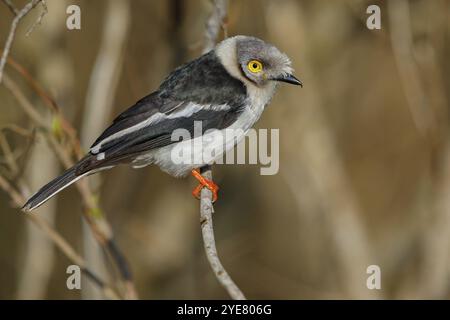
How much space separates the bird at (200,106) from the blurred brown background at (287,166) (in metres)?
0.37

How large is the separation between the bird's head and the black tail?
1407mm

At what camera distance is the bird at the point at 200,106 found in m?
4.50

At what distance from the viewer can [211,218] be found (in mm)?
4324

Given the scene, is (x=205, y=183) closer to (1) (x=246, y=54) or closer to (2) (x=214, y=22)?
(1) (x=246, y=54)

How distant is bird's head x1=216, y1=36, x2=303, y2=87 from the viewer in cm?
482

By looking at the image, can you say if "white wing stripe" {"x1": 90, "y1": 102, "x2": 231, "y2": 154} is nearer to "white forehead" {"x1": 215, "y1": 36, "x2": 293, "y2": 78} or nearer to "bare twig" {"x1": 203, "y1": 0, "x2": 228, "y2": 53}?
"white forehead" {"x1": 215, "y1": 36, "x2": 293, "y2": 78}

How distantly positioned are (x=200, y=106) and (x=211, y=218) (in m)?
0.85

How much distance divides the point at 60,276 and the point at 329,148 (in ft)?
11.6

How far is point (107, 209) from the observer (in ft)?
22.2

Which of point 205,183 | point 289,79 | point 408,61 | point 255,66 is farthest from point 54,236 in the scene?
point 408,61

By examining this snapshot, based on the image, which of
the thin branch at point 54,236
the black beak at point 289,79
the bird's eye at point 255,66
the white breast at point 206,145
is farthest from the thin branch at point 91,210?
the black beak at point 289,79

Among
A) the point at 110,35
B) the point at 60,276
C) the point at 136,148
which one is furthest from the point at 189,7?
the point at 60,276

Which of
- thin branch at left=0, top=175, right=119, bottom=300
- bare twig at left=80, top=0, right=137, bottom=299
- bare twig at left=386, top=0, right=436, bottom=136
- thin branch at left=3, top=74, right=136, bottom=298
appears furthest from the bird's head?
thin branch at left=0, top=175, right=119, bottom=300

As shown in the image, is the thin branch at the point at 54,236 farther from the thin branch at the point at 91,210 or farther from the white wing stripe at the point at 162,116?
the white wing stripe at the point at 162,116
